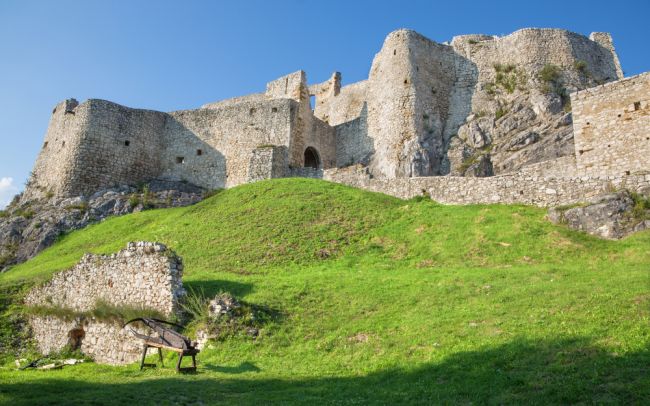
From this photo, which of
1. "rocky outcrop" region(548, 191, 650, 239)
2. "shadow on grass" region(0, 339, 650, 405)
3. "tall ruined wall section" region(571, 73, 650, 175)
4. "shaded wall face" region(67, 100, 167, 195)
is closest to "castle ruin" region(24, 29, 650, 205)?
"shaded wall face" region(67, 100, 167, 195)

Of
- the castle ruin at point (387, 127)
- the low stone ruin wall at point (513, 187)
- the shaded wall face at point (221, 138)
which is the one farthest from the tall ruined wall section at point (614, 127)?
the shaded wall face at point (221, 138)

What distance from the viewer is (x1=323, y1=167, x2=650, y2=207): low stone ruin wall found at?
2131 cm

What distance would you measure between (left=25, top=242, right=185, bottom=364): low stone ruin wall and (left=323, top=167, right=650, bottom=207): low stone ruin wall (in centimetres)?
1450

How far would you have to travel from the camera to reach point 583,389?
26.7 ft

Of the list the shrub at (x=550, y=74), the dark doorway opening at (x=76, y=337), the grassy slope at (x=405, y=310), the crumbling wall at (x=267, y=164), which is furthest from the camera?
the shrub at (x=550, y=74)

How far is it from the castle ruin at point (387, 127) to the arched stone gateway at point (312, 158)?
0.10 metres

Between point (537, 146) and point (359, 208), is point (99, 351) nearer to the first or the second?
point (359, 208)

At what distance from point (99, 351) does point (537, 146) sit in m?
26.1

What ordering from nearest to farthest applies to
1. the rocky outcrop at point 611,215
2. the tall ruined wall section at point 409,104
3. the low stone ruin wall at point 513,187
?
the rocky outcrop at point 611,215, the low stone ruin wall at point 513,187, the tall ruined wall section at point 409,104

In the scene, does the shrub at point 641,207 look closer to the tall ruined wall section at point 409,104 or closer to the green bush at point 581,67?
the tall ruined wall section at point 409,104

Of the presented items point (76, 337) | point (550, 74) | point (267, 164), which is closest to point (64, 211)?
point (267, 164)

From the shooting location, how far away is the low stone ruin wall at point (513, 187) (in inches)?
839

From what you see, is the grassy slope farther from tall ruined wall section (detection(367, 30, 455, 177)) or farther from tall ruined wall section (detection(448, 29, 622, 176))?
tall ruined wall section (detection(448, 29, 622, 176))

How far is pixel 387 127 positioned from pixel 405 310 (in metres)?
24.9
